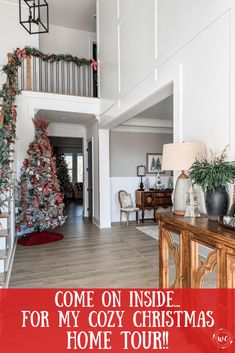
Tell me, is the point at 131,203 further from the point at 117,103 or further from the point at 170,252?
the point at 170,252

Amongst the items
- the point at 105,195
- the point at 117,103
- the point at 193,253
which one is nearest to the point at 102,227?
the point at 105,195

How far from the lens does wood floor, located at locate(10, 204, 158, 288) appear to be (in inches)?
127

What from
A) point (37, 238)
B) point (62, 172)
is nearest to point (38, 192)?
point (37, 238)

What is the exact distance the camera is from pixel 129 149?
23.7 feet

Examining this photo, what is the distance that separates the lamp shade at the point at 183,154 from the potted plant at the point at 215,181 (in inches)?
9.3

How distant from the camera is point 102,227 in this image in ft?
20.6

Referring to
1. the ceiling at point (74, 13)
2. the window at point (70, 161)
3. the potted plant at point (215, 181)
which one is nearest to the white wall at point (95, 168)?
the ceiling at point (74, 13)

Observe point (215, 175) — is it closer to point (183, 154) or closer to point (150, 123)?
point (183, 154)

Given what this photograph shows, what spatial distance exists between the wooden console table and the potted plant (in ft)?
0.37

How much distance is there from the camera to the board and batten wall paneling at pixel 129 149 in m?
7.07

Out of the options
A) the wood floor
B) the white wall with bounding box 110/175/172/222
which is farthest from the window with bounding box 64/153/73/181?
the wood floor

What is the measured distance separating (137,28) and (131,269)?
356 centimetres

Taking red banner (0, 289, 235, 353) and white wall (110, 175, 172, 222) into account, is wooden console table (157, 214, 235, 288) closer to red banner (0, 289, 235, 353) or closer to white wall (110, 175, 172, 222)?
red banner (0, 289, 235, 353)

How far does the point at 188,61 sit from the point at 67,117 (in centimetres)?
458
